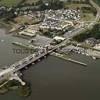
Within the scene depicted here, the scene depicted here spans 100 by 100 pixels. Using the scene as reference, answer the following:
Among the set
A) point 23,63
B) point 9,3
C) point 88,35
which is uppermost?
point 9,3

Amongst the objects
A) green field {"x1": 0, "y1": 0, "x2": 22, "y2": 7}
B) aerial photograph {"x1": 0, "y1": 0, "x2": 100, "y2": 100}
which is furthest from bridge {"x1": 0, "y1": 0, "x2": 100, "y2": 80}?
green field {"x1": 0, "y1": 0, "x2": 22, "y2": 7}

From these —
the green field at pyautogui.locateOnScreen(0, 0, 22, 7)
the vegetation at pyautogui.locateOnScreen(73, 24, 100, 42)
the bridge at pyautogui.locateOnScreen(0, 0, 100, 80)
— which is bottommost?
the bridge at pyautogui.locateOnScreen(0, 0, 100, 80)

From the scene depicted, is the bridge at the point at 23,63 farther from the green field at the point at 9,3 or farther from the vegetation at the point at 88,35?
the green field at the point at 9,3

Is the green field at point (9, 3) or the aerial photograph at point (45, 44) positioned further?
the green field at point (9, 3)

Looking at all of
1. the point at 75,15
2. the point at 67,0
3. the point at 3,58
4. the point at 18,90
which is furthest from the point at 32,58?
the point at 67,0

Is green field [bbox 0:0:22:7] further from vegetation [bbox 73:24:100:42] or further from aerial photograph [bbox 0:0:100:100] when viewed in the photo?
vegetation [bbox 73:24:100:42]

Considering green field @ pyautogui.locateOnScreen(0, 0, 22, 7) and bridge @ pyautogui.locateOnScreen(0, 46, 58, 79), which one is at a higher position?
green field @ pyautogui.locateOnScreen(0, 0, 22, 7)

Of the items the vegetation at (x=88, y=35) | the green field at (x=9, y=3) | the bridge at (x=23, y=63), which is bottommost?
the bridge at (x=23, y=63)

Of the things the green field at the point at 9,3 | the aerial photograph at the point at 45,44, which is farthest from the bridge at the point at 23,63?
the green field at the point at 9,3

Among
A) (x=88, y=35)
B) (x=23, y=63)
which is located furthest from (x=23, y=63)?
(x=88, y=35)

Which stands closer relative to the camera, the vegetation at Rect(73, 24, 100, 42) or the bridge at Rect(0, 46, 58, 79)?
the bridge at Rect(0, 46, 58, 79)

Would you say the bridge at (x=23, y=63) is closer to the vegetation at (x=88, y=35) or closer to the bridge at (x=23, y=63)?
the bridge at (x=23, y=63)

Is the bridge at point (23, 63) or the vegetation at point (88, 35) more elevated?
the vegetation at point (88, 35)

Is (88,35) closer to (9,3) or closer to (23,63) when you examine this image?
(23,63)
